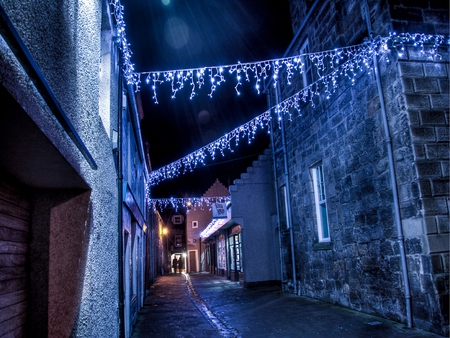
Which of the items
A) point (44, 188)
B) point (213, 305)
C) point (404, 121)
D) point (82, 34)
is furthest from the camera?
point (213, 305)

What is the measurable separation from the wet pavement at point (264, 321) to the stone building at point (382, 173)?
39 centimetres

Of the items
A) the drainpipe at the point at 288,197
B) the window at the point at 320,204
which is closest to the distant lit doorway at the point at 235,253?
the drainpipe at the point at 288,197

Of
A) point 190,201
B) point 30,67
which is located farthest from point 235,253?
point 30,67

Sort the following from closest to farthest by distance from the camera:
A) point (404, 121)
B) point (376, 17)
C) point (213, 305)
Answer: point (404, 121), point (376, 17), point (213, 305)

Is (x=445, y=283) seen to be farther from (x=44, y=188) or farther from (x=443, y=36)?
(x=44, y=188)

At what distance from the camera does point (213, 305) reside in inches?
395

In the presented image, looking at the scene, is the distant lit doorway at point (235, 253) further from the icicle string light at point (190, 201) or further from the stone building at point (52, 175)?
the stone building at point (52, 175)

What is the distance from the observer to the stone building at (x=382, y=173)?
18.2 ft

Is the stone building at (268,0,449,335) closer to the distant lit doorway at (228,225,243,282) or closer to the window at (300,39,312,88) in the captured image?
the window at (300,39,312,88)

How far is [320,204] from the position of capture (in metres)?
9.50

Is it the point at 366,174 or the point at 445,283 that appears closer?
the point at 445,283

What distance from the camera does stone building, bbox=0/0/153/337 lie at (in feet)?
6.11

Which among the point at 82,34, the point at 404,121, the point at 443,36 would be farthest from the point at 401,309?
the point at 82,34

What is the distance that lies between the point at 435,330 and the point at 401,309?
0.77 meters
